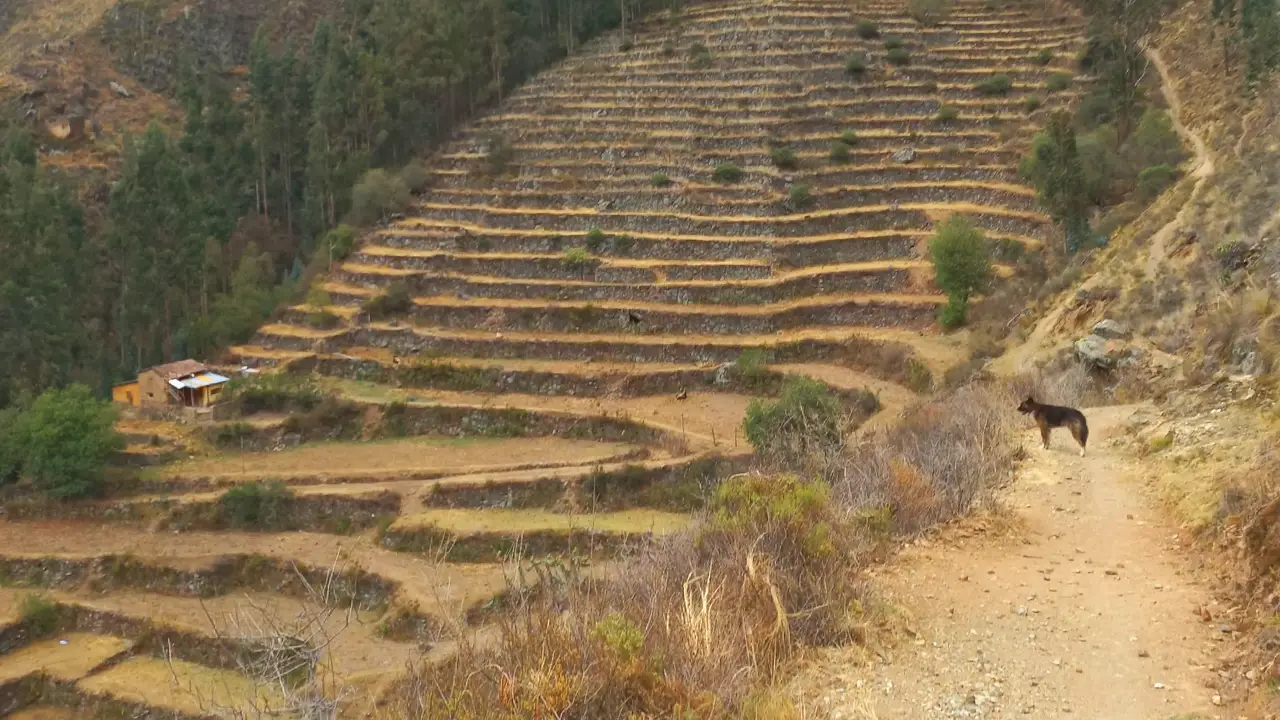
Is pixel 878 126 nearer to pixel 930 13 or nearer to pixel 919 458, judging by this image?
pixel 930 13

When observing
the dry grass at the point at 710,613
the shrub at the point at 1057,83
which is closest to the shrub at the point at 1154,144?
the shrub at the point at 1057,83

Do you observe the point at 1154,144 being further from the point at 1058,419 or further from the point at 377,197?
the point at 377,197

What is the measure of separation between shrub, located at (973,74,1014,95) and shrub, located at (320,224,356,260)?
25.6 metres

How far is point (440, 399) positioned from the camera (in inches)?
1179

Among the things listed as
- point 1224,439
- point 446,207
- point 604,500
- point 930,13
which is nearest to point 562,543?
point 604,500

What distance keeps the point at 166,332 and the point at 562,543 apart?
24.8 metres

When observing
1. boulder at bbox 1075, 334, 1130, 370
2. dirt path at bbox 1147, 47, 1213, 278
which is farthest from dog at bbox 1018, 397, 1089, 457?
dirt path at bbox 1147, 47, 1213, 278

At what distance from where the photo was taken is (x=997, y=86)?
3616 cm

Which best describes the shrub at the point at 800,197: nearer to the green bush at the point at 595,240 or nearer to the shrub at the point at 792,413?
the green bush at the point at 595,240

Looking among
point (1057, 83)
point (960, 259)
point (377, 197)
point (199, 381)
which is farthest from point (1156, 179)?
point (199, 381)

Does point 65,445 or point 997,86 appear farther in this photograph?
point 997,86

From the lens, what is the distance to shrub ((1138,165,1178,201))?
24.5 metres

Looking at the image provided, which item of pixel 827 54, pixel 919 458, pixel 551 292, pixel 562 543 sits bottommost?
pixel 562 543

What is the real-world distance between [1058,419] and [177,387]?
2815 centimetres
